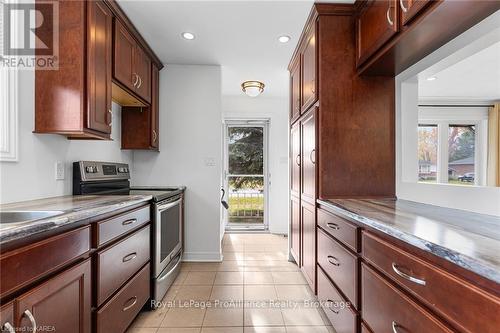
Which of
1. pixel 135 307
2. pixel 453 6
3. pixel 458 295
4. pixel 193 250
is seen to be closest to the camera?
pixel 458 295

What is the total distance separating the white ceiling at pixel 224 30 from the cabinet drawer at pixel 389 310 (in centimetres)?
196

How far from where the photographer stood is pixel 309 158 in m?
2.20

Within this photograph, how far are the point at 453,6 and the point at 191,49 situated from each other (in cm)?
228

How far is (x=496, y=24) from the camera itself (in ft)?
3.94

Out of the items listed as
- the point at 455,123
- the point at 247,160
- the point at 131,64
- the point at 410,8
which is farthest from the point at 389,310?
the point at 247,160

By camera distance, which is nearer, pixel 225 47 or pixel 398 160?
pixel 398 160

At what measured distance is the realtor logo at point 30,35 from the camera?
4.88 ft

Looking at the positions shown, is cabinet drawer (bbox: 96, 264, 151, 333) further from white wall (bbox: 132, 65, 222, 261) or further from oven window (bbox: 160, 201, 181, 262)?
white wall (bbox: 132, 65, 222, 261)

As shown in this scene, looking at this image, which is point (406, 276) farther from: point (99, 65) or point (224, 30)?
point (224, 30)

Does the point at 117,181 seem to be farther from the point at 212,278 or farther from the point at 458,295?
→ the point at 458,295

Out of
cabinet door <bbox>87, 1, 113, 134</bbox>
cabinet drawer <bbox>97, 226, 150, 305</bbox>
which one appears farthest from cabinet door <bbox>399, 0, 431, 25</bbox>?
cabinet drawer <bbox>97, 226, 150, 305</bbox>

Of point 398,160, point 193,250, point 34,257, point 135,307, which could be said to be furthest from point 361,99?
point 193,250

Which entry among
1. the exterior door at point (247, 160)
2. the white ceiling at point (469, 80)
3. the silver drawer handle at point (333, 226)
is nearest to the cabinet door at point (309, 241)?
the silver drawer handle at point (333, 226)

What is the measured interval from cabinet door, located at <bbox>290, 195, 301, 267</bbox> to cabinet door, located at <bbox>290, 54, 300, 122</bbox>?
932 millimetres
